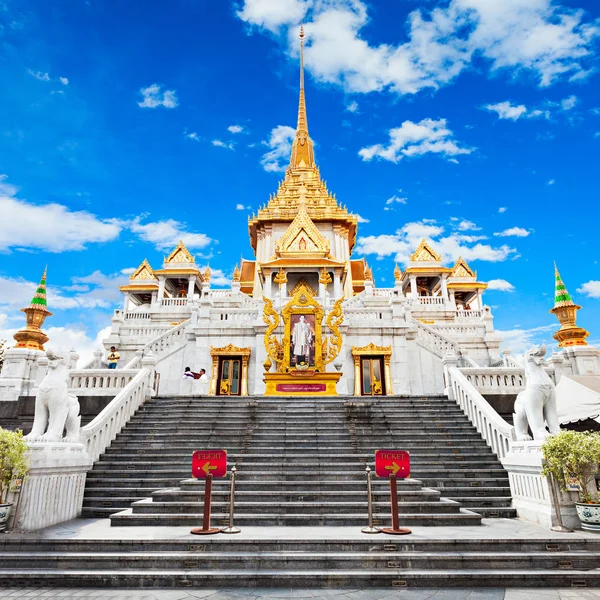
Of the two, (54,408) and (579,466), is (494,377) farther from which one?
(54,408)

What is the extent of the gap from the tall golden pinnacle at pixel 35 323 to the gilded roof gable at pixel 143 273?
12.6 metres

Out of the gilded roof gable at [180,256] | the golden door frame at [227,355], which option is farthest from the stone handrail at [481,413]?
the gilded roof gable at [180,256]

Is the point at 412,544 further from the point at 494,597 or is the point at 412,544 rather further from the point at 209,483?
the point at 209,483

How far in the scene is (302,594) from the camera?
16.8ft

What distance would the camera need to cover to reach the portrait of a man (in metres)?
18.4

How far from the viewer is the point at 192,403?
43.2ft

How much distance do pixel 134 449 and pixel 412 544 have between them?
728cm

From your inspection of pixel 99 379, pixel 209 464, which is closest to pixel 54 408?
→ pixel 209 464

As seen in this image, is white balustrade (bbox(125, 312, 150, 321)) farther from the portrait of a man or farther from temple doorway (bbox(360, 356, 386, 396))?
temple doorway (bbox(360, 356, 386, 396))

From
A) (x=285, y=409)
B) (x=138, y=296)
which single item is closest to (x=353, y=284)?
(x=138, y=296)

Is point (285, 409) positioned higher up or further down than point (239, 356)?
further down

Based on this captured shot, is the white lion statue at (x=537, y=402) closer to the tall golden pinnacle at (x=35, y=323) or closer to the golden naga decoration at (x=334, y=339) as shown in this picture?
the golden naga decoration at (x=334, y=339)

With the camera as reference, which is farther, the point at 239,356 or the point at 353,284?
the point at 353,284

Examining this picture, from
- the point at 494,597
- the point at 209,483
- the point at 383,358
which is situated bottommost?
the point at 494,597
